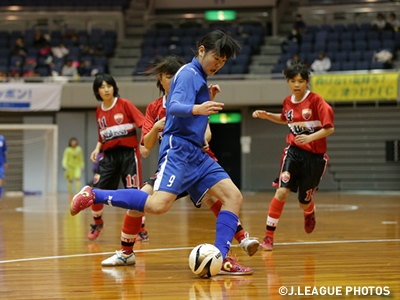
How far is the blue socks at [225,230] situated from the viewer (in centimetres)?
441

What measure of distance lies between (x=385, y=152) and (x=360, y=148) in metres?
0.74

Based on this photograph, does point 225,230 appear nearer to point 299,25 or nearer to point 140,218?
point 140,218

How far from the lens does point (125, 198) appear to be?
4422 millimetres

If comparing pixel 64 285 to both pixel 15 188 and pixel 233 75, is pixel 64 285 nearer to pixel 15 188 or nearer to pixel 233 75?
pixel 233 75

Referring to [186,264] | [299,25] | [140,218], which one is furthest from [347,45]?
[186,264]

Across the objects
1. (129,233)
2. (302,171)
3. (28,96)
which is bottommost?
(129,233)

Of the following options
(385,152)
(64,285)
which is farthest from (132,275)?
(385,152)

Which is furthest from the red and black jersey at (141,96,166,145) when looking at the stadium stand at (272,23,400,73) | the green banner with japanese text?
the stadium stand at (272,23,400,73)

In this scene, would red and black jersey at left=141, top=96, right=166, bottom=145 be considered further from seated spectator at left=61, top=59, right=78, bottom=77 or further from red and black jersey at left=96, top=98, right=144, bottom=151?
seated spectator at left=61, top=59, right=78, bottom=77

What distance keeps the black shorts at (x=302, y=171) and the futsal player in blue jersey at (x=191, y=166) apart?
6.51ft

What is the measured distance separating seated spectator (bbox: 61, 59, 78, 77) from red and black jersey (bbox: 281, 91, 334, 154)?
14917 mm

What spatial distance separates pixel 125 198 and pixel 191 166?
0.49m

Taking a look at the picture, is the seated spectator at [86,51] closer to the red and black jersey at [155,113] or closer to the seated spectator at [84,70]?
the seated spectator at [84,70]

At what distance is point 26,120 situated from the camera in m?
21.4
